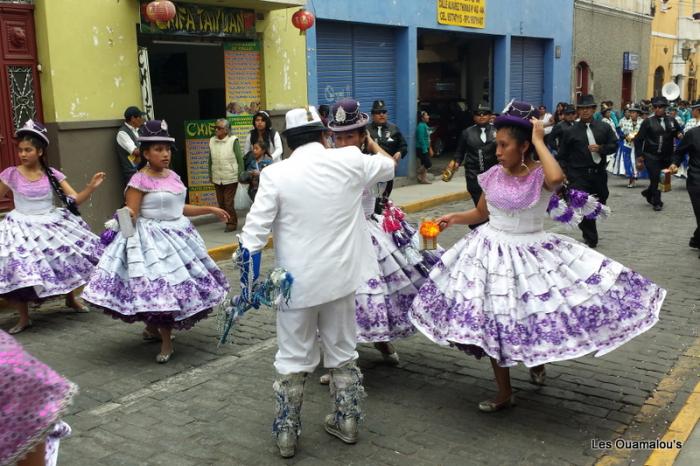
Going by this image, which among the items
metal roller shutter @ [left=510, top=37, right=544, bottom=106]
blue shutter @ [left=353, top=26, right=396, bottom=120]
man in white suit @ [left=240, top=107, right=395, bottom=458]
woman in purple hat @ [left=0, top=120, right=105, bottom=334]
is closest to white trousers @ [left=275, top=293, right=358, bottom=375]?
man in white suit @ [left=240, top=107, right=395, bottom=458]

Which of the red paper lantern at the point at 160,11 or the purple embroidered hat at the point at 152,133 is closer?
the purple embroidered hat at the point at 152,133

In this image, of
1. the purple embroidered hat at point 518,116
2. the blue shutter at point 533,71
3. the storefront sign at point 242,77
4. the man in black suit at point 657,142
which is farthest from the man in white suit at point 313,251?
the blue shutter at point 533,71

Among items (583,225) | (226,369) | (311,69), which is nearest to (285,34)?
(311,69)

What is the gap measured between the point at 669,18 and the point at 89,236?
30765 millimetres

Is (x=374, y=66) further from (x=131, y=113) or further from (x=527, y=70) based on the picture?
(x=527, y=70)

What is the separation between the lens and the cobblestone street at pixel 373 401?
4.25 metres

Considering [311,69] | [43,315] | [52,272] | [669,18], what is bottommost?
[43,315]

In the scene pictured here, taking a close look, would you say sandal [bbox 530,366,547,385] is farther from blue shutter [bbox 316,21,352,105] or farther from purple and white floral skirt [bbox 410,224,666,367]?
blue shutter [bbox 316,21,352,105]

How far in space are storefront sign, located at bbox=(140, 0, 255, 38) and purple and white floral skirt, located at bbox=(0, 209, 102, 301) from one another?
4909mm

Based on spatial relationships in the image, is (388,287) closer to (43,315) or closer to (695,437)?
(695,437)

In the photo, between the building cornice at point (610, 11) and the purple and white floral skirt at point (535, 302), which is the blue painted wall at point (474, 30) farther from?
the purple and white floral skirt at point (535, 302)

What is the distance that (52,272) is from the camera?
6.91m

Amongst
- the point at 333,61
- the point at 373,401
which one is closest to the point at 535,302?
the point at 373,401

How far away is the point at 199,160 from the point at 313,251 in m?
9.30
